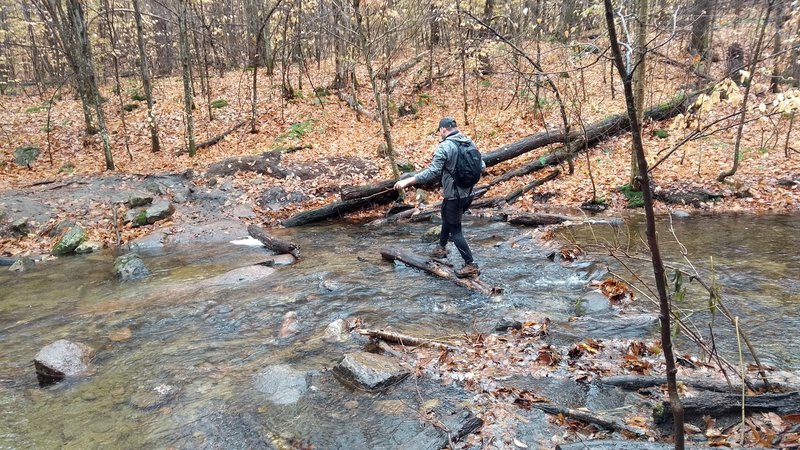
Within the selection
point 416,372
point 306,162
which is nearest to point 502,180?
point 306,162

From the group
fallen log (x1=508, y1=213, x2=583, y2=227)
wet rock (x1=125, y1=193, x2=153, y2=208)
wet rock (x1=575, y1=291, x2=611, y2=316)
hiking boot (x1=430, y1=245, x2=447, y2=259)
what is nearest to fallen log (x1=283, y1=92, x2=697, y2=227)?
fallen log (x1=508, y1=213, x2=583, y2=227)

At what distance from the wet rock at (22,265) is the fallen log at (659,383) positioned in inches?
431

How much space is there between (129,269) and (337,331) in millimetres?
5309

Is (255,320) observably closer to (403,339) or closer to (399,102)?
(403,339)

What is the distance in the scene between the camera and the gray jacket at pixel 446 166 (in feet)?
22.6

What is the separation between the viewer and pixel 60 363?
16.8 feet

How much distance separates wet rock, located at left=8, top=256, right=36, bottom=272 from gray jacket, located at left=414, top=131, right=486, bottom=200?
8.54 metres

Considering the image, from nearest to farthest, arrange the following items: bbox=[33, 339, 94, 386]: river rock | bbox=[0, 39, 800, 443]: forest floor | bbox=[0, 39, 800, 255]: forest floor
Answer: bbox=[33, 339, 94, 386]: river rock
bbox=[0, 39, 800, 443]: forest floor
bbox=[0, 39, 800, 255]: forest floor

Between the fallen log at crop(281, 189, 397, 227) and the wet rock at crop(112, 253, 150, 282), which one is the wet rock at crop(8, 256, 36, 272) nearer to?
the wet rock at crop(112, 253, 150, 282)

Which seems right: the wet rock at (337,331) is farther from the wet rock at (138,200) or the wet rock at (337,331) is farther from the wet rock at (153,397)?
the wet rock at (138,200)

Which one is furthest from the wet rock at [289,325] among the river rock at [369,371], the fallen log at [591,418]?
the fallen log at [591,418]

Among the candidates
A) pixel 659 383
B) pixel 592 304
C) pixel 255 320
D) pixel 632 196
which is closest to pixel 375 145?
pixel 632 196

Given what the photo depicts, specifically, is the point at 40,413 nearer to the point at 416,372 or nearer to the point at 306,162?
the point at 416,372

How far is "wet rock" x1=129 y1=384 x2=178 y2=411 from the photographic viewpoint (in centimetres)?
449
